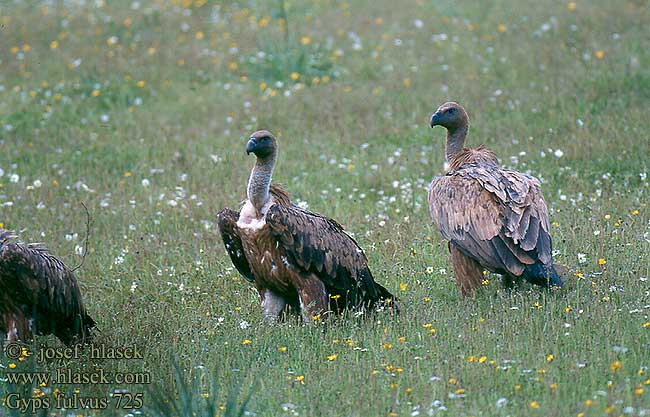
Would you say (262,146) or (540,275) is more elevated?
(262,146)

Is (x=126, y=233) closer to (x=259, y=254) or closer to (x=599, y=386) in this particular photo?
(x=259, y=254)

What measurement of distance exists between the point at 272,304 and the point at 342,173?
4.03m

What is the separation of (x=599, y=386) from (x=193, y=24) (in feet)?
A: 43.7

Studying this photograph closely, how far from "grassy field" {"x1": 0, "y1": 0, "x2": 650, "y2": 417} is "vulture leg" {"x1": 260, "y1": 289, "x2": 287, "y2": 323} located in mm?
211

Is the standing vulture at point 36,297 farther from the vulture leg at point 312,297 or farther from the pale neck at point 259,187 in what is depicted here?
the vulture leg at point 312,297

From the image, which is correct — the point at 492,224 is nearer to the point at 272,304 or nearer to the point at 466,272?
the point at 466,272

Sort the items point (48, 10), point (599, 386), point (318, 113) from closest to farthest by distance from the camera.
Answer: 1. point (599, 386)
2. point (318, 113)
3. point (48, 10)

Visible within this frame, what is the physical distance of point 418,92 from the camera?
1460 cm

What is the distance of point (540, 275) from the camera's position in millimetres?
7898

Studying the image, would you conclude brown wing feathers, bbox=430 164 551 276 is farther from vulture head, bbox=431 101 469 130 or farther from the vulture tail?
vulture head, bbox=431 101 469 130

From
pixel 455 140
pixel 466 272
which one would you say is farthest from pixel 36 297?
pixel 455 140

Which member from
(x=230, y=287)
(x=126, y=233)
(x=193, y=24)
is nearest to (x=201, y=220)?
(x=126, y=233)

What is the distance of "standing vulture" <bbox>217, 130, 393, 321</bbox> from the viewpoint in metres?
8.02

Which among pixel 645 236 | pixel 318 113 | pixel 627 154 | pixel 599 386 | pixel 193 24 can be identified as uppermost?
pixel 193 24
